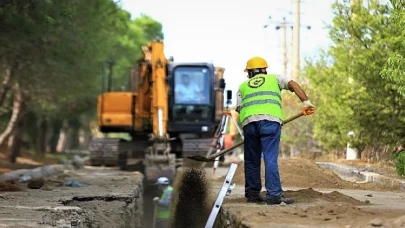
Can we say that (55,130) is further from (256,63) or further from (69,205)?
(256,63)

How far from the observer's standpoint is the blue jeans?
9555 millimetres

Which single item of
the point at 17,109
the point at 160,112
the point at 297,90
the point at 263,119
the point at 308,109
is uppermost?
the point at 17,109

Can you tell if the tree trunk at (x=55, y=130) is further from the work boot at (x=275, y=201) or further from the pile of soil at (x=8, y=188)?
the work boot at (x=275, y=201)

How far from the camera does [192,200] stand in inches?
463

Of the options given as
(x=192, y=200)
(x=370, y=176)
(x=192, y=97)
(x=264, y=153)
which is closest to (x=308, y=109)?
(x=264, y=153)

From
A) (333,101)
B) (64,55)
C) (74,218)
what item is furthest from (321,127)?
(74,218)

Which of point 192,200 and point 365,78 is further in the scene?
point 365,78

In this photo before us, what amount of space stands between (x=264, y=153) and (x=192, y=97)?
14292mm

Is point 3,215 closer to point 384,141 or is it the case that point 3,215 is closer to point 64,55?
point 384,141

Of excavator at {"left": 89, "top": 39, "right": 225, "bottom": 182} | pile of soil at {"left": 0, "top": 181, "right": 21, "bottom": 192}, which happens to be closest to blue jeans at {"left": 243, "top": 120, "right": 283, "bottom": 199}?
pile of soil at {"left": 0, "top": 181, "right": 21, "bottom": 192}

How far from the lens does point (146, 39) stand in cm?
7662

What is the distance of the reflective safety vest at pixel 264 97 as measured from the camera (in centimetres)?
973

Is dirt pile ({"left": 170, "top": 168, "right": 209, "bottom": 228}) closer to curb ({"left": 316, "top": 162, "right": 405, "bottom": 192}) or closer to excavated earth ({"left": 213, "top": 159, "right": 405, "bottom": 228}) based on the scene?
excavated earth ({"left": 213, "top": 159, "right": 405, "bottom": 228})

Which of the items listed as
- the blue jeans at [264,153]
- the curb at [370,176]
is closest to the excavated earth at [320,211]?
the blue jeans at [264,153]
